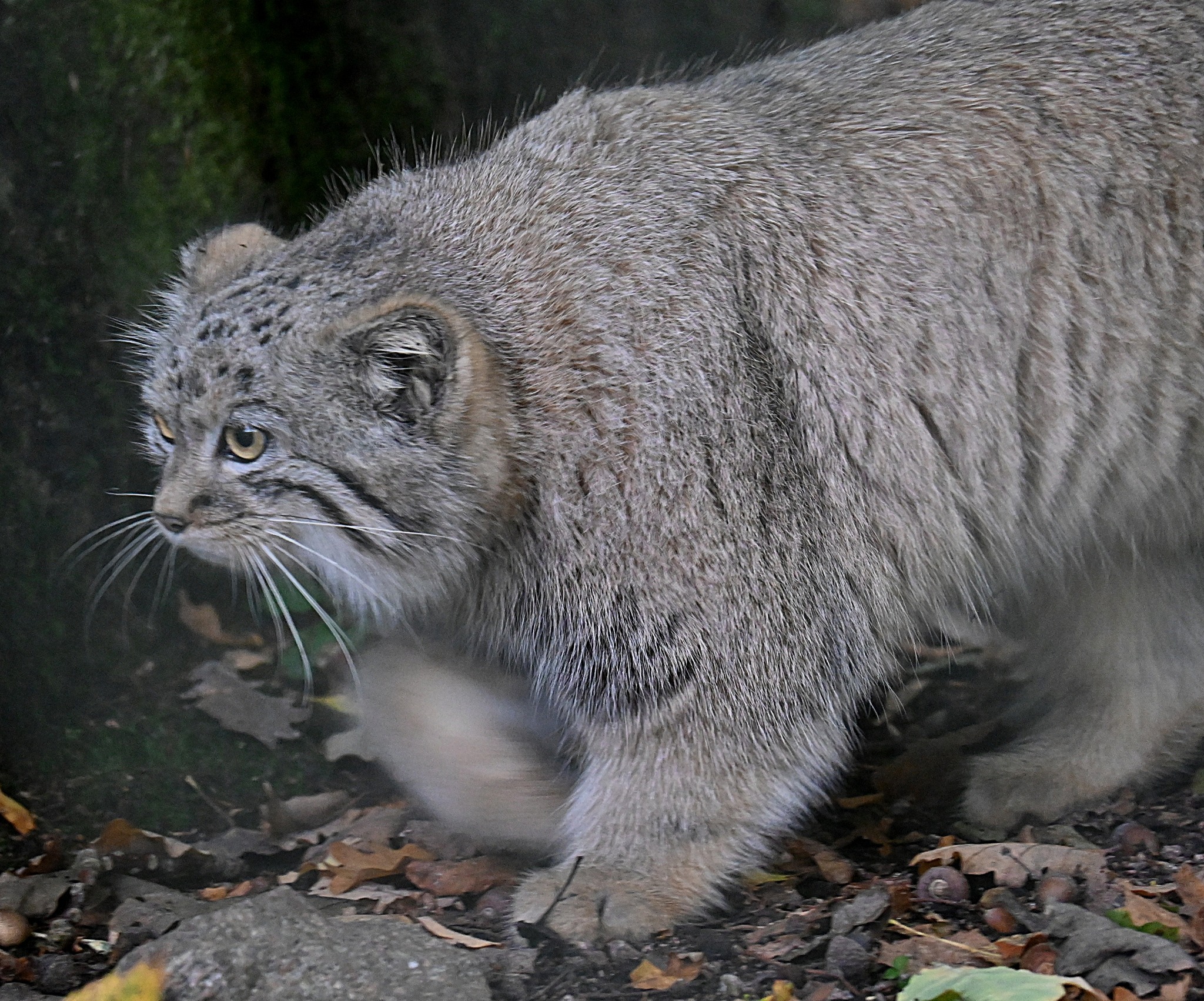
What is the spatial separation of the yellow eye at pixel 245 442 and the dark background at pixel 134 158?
0.95 meters

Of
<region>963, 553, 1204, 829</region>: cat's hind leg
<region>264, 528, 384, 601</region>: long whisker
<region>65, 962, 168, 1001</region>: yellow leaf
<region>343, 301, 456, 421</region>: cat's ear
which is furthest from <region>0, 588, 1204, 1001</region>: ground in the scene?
<region>343, 301, 456, 421</region>: cat's ear

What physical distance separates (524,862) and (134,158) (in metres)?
2.64

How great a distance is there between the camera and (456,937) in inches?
143

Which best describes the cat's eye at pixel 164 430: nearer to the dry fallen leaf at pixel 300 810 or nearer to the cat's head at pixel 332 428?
the cat's head at pixel 332 428

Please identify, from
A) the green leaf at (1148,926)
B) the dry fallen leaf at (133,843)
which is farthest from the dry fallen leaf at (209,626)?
the green leaf at (1148,926)

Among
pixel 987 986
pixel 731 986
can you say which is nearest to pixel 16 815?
pixel 731 986

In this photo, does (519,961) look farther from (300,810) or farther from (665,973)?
(300,810)

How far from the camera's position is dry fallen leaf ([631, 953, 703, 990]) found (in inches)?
134

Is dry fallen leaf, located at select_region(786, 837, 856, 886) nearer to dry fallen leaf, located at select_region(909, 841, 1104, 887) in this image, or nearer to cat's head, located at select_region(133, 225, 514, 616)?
dry fallen leaf, located at select_region(909, 841, 1104, 887)

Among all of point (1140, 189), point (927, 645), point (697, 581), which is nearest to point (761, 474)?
point (697, 581)

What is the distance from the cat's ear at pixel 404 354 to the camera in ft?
11.5

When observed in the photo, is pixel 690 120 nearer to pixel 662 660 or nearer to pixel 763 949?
pixel 662 660

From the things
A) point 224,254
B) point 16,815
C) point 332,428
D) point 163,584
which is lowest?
point 16,815

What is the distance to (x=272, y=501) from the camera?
11.9ft
